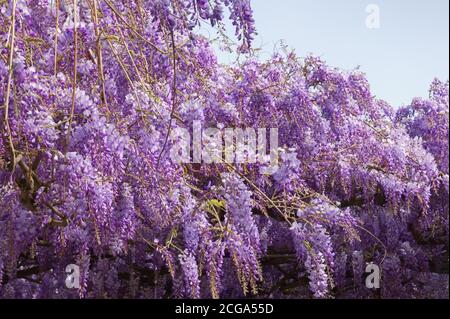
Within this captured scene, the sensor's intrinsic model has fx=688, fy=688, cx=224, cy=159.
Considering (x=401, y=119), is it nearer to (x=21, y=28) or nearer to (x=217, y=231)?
(x=217, y=231)

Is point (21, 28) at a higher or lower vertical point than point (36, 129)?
higher

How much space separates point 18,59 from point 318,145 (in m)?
3.23

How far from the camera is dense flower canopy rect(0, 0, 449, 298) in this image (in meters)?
4.00

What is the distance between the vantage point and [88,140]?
4047 millimetres

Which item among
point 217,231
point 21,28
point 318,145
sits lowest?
point 217,231

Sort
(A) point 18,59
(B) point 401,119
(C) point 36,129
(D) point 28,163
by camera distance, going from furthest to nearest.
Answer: (B) point 401,119, (D) point 28,163, (C) point 36,129, (A) point 18,59

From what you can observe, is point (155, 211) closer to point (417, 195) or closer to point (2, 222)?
point (2, 222)

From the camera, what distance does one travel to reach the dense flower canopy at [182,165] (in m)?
4.00

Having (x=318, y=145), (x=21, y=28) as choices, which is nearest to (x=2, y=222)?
(x=21, y=28)

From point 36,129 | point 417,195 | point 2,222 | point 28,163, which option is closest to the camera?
point 36,129

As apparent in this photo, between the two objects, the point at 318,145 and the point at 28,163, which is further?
the point at 318,145

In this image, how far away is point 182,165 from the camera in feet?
15.5
